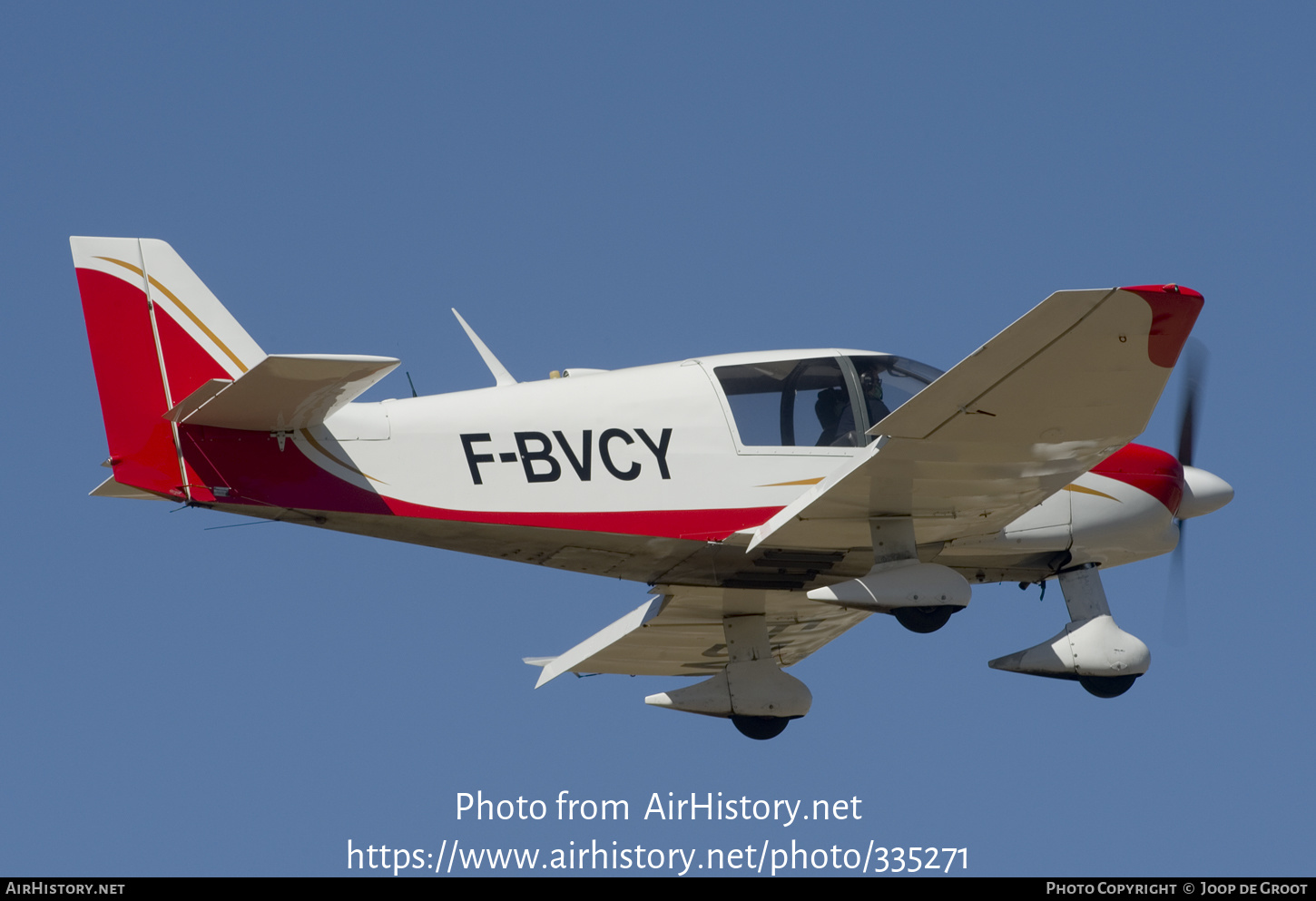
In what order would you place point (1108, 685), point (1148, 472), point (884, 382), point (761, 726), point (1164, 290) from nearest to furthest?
point (1164, 290) → point (884, 382) → point (1108, 685) → point (1148, 472) → point (761, 726)

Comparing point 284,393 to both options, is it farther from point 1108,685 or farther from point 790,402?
point 1108,685

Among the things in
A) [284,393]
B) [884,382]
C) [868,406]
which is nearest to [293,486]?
[284,393]

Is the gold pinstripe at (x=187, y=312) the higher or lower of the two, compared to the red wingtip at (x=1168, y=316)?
higher

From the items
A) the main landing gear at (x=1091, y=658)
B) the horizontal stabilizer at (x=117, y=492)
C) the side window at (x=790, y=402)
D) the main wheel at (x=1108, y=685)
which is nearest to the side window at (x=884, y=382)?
the side window at (x=790, y=402)

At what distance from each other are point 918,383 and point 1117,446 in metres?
1.76

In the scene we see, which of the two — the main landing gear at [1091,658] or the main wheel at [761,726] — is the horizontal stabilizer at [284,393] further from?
the main landing gear at [1091,658]

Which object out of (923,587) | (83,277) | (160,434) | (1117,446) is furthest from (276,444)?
(1117,446)

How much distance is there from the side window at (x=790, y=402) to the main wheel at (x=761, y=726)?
3155mm

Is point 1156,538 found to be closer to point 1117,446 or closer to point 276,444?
point 1117,446

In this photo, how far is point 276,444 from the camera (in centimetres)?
1016

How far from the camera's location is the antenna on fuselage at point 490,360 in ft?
37.1

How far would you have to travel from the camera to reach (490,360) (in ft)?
37.9

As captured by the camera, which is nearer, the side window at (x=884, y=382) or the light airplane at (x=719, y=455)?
the light airplane at (x=719, y=455)

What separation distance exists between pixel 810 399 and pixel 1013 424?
187cm
